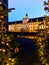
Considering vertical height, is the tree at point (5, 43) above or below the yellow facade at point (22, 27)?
above

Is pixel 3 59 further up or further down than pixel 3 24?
further down

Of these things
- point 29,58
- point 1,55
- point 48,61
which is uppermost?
point 1,55

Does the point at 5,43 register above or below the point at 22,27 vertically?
above

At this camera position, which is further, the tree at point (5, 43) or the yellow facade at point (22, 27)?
the yellow facade at point (22, 27)

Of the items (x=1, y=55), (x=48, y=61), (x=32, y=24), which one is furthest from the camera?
(x=32, y=24)

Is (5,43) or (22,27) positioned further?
(22,27)

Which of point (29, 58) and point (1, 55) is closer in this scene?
point (1, 55)

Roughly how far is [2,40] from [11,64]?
38.7 inches

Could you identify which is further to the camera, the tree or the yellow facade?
the yellow facade

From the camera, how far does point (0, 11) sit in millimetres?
9328

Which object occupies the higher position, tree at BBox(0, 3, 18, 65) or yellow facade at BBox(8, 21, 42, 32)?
tree at BBox(0, 3, 18, 65)

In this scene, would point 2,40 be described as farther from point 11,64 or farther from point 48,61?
point 48,61

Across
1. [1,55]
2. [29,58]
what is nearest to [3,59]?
[1,55]

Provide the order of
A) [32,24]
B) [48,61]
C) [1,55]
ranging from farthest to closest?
[32,24] → [48,61] → [1,55]
